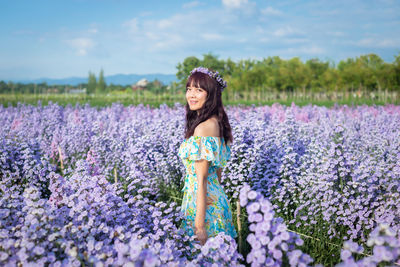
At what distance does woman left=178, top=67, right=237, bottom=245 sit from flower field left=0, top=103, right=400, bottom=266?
0.16 metres

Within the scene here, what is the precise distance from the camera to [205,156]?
277 centimetres

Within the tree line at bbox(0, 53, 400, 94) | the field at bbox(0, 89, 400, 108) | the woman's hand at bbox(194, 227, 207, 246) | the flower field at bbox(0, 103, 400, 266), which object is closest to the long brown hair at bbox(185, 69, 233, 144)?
the flower field at bbox(0, 103, 400, 266)

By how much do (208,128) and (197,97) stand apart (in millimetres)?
350

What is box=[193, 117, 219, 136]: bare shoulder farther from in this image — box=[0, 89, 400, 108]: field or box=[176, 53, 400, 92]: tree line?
box=[176, 53, 400, 92]: tree line

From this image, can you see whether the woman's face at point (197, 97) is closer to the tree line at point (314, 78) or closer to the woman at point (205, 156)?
the woman at point (205, 156)

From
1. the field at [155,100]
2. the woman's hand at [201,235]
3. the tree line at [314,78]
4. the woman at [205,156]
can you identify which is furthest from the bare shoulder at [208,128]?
the tree line at [314,78]

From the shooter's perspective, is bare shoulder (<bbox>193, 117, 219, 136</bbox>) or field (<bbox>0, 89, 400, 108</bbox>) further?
field (<bbox>0, 89, 400, 108</bbox>)

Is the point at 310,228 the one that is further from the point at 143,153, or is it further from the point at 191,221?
the point at 143,153

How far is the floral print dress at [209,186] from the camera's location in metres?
2.80

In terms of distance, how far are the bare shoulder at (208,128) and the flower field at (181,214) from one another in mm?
661

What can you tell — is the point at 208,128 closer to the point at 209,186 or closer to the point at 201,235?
the point at 209,186

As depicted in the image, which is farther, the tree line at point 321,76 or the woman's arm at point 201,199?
the tree line at point 321,76

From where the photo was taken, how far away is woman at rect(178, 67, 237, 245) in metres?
2.78

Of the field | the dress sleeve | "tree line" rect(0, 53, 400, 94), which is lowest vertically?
the dress sleeve
